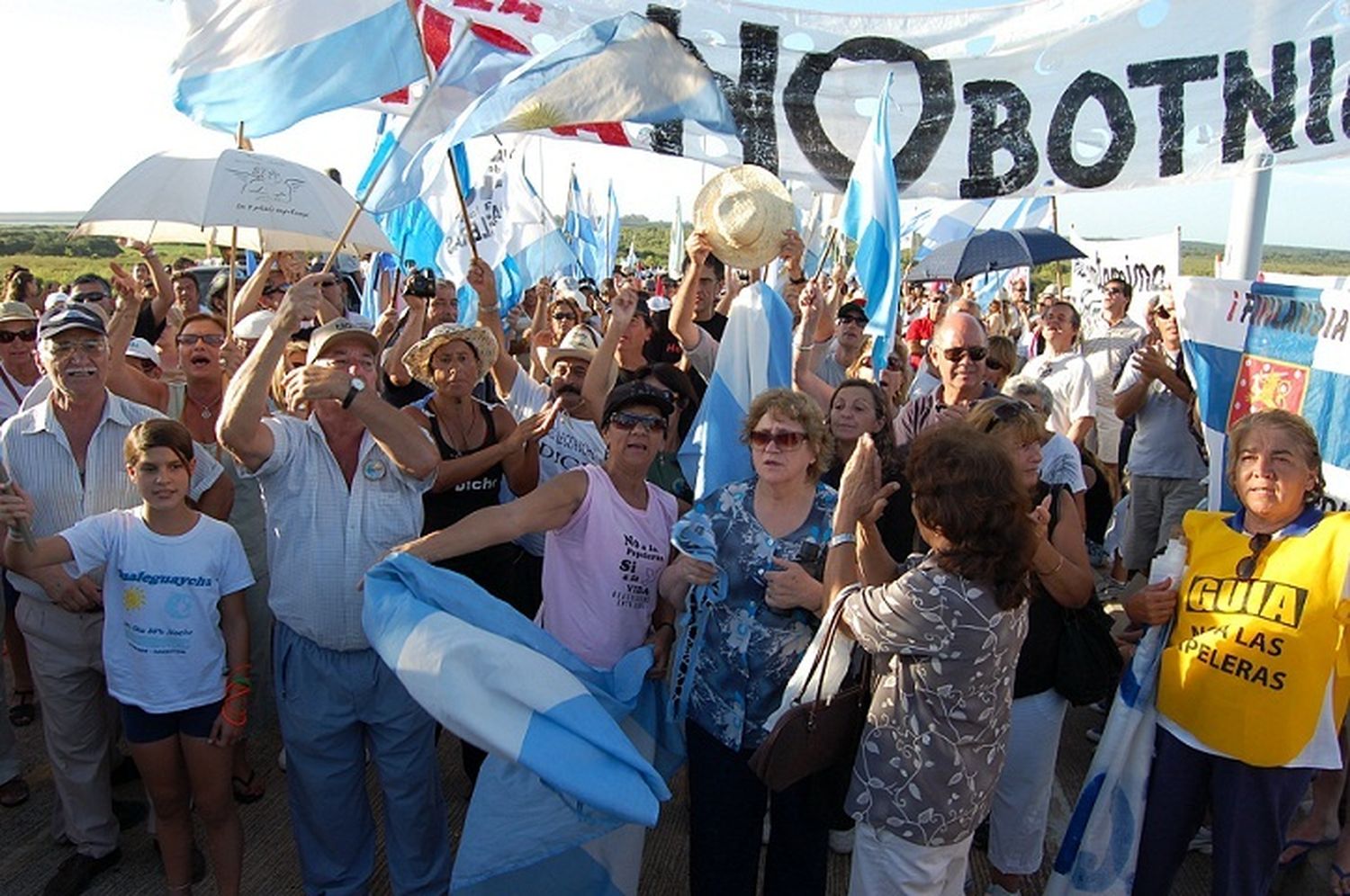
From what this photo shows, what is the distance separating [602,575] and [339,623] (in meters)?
0.82

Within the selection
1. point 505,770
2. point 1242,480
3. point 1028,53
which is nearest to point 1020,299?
point 1028,53

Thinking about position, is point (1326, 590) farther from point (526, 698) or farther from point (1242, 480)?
point (526, 698)

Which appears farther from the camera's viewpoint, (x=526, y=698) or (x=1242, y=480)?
(x=1242, y=480)

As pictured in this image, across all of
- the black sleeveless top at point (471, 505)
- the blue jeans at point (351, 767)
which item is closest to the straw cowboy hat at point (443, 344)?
A: the black sleeveless top at point (471, 505)

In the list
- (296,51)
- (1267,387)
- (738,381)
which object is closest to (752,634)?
(738,381)

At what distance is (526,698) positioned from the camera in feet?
7.48

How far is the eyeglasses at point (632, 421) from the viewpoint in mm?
2887

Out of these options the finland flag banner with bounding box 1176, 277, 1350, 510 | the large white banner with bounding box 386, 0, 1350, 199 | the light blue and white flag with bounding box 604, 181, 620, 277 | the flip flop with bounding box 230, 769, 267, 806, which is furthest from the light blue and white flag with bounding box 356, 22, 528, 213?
the light blue and white flag with bounding box 604, 181, 620, 277

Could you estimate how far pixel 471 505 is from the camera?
142 inches

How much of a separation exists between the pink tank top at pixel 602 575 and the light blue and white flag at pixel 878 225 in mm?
1602

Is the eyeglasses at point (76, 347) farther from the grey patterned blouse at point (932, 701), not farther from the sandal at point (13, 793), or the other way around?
the grey patterned blouse at point (932, 701)

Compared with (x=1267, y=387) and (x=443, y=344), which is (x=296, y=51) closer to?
(x=443, y=344)

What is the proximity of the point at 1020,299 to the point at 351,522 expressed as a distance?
48.8ft

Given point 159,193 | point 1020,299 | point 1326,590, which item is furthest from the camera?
point 1020,299
